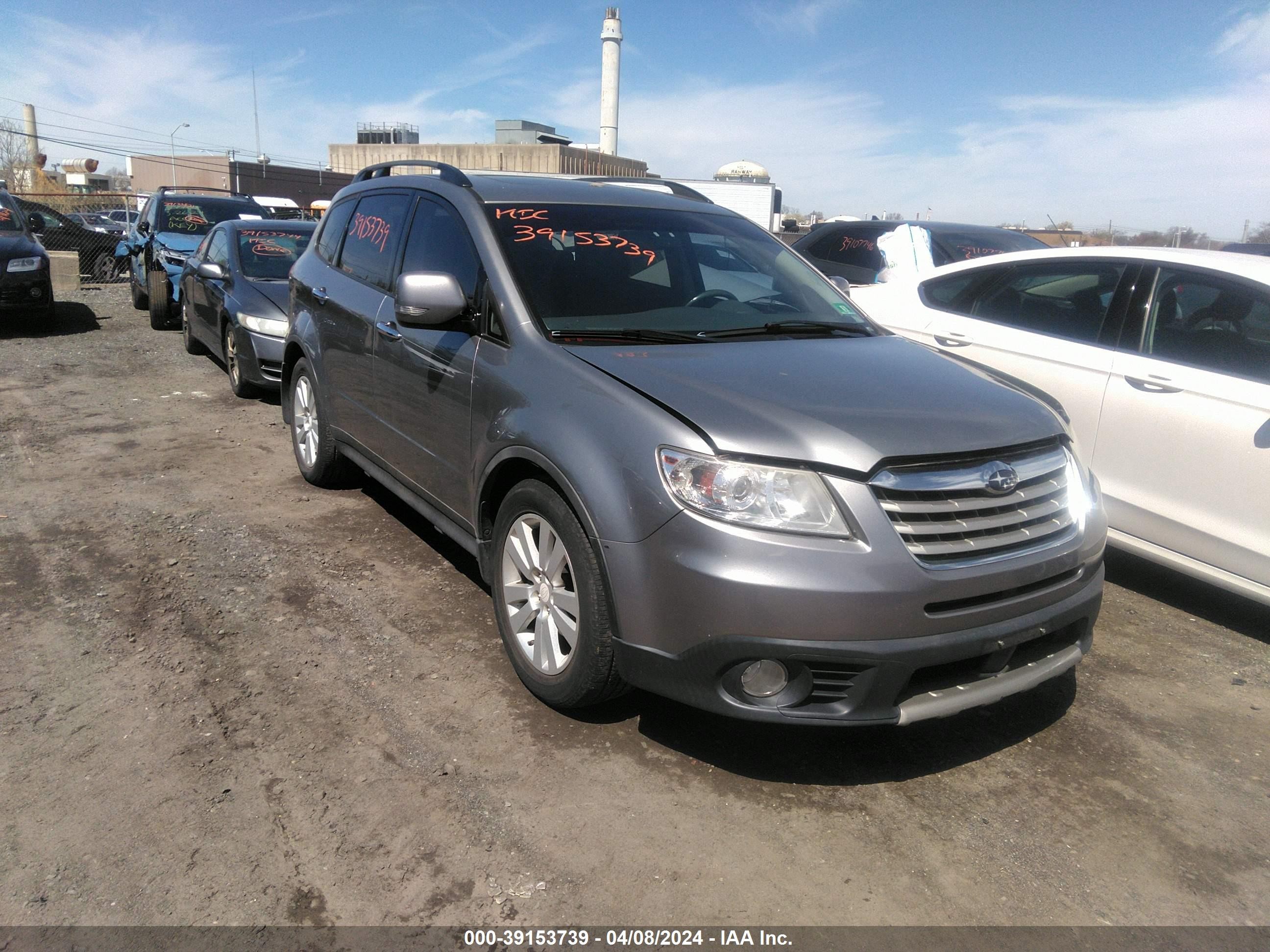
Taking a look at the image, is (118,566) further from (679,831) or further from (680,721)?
(679,831)

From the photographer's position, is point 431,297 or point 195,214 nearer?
point 431,297

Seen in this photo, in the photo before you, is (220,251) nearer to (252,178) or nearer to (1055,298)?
(1055,298)

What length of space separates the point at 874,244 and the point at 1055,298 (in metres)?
5.03

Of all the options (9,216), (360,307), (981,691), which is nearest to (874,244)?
(360,307)

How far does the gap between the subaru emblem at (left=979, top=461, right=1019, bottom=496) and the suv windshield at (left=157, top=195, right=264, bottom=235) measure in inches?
456

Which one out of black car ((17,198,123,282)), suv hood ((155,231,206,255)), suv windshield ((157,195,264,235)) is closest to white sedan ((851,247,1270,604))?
suv hood ((155,231,206,255))

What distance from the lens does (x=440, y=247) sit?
405cm

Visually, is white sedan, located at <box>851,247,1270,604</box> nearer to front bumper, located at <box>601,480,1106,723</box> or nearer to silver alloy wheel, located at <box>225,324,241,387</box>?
front bumper, located at <box>601,480,1106,723</box>

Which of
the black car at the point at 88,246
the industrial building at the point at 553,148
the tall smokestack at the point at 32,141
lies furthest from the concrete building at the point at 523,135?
the black car at the point at 88,246

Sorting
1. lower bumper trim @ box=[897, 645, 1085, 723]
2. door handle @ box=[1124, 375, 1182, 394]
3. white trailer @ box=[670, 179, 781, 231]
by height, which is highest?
white trailer @ box=[670, 179, 781, 231]

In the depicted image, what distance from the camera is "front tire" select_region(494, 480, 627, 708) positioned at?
2.92m

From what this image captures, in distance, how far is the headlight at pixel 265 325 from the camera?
304 inches

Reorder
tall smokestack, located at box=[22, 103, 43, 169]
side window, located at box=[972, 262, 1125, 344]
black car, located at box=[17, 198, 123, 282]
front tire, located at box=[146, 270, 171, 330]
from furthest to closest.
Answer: tall smokestack, located at box=[22, 103, 43, 169] → black car, located at box=[17, 198, 123, 282] → front tire, located at box=[146, 270, 171, 330] → side window, located at box=[972, 262, 1125, 344]

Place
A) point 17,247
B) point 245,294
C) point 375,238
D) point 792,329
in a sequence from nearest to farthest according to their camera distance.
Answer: point 792,329
point 375,238
point 245,294
point 17,247
